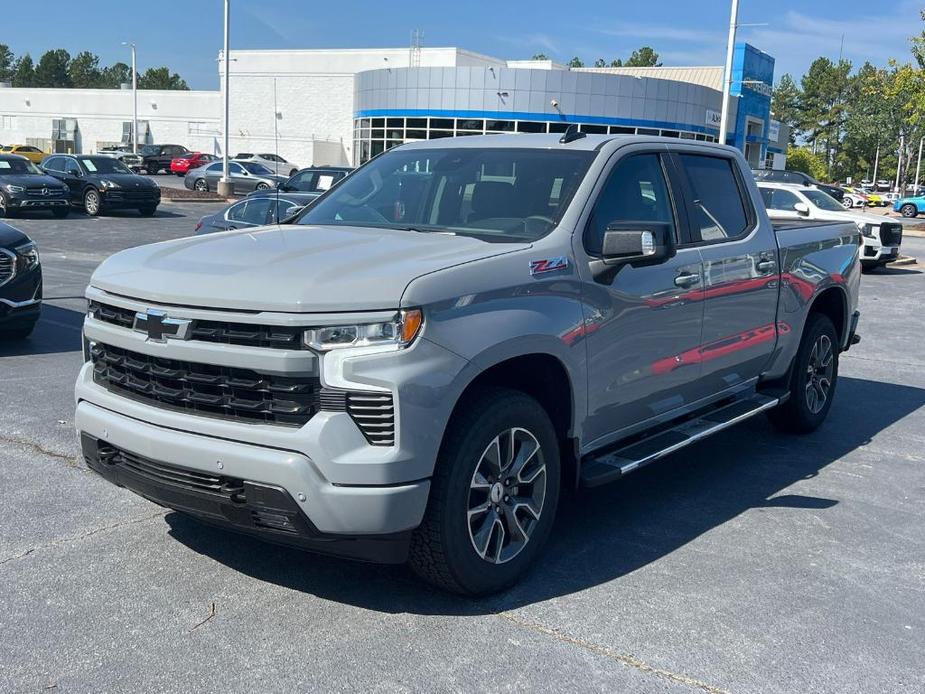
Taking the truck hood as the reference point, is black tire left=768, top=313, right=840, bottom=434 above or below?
below

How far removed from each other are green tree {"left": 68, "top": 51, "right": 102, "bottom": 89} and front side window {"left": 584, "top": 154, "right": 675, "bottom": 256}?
156626mm

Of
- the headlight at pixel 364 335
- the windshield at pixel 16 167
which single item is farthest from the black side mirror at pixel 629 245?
the windshield at pixel 16 167

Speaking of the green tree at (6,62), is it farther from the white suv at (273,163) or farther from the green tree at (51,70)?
the white suv at (273,163)

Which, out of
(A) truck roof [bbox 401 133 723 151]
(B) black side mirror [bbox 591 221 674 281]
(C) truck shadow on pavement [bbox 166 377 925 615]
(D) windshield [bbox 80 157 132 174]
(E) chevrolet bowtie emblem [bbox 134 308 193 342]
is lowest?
(C) truck shadow on pavement [bbox 166 377 925 615]

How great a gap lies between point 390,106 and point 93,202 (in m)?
27.5

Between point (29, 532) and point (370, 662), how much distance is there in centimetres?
213

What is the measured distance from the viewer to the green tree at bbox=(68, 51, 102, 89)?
14600cm

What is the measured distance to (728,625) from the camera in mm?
3963

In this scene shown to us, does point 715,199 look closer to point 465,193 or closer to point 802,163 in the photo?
point 465,193

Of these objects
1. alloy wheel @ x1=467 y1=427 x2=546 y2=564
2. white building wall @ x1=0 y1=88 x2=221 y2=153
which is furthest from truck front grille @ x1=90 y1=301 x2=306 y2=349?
white building wall @ x1=0 y1=88 x2=221 y2=153

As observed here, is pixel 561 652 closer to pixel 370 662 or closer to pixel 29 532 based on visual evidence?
pixel 370 662

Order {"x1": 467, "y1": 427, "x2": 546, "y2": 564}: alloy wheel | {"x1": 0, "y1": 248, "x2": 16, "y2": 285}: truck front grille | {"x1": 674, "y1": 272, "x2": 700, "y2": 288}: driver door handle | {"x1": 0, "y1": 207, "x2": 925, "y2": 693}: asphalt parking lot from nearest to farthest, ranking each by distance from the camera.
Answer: {"x1": 0, "y1": 207, "x2": 925, "y2": 693}: asphalt parking lot
{"x1": 467, "y1": 427, "x2": 546, "y2": 564}: alloy wheel
{"x1": 674, "y1": 272, "x2": 700, "y2": 288}: driver door handle
{"x1": 0, "y1": 248, "x2": 16, "y2": 285}: truck front grille

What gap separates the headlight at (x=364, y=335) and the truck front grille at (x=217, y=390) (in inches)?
5.7

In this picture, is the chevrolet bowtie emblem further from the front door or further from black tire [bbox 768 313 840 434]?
black tire [bbox 768 313 840 434]
